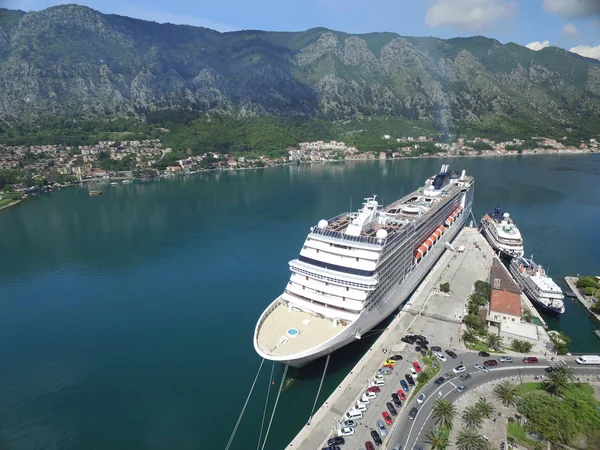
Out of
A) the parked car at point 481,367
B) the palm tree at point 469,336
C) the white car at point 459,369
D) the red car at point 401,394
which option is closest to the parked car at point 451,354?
the white car at point 459,369

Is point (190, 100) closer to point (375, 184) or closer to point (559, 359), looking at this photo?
point (375, 184)

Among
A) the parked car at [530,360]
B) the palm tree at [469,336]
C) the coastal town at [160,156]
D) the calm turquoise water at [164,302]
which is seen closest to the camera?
the calm turquoise water at [164,302]

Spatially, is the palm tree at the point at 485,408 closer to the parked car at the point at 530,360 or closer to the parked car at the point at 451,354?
the parked car at the point at 451,354

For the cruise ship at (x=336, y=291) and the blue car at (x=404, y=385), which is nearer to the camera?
the blue car at (x=404, y=385)

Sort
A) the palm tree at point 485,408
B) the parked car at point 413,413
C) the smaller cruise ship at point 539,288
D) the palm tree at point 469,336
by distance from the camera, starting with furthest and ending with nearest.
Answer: the smaller cruise ship at point 539,288 → the palm tree at point 469,336 → the parked car at point 413,413 → the palm tree at point 485,408

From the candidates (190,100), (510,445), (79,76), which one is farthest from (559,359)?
(79,76)

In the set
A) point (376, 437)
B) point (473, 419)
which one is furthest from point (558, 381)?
point (376, 437)
